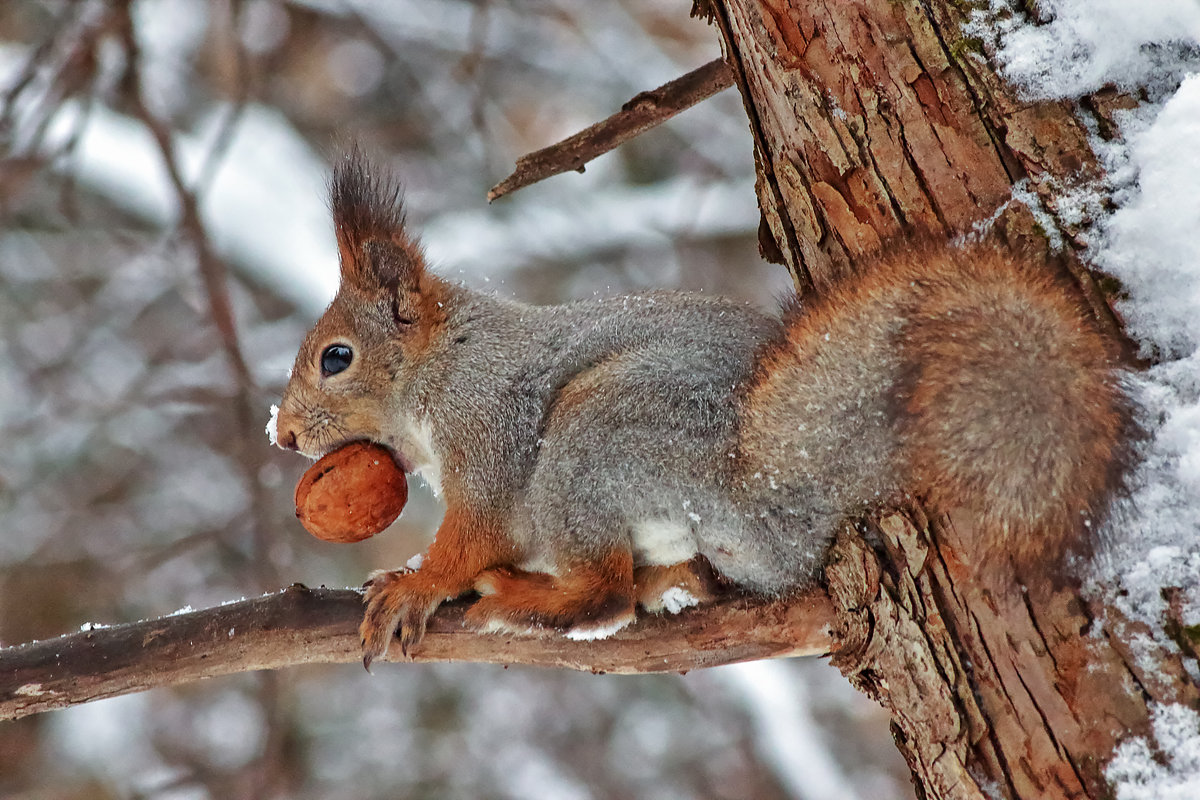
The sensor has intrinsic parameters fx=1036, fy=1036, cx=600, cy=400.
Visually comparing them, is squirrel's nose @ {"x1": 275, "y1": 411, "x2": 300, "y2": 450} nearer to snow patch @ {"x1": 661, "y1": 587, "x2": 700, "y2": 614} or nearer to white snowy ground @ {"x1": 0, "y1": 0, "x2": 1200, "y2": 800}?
snow patch @ {"x1": 661, "y1": 587, "x2": 700, "y2": 614}

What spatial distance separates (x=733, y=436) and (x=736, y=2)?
68 centimetres

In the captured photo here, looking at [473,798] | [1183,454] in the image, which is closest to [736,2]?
[1183,454]

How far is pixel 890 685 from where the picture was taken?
1.36 metres

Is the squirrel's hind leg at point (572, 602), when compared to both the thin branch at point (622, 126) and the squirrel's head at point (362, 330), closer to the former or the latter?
the squirrel's head at point (362, 330)

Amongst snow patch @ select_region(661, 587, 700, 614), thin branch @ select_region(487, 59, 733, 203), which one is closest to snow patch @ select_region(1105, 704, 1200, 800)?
snow patch @ select_region(661, 587, 700, 614)

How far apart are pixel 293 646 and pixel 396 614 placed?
6.6 inches

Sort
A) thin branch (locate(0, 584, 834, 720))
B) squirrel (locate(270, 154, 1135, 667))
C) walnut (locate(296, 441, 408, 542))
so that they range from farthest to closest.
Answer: walnut (locate(296, 441, 408, 542))
thin branch (locate(0, 584, 834, 720))
squirrel (locate(270, 154, 1135, 667))

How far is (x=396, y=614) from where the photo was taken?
1.68 m

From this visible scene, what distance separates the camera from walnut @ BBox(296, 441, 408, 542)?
1.83 m

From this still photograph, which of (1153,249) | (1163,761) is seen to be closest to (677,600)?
(1163,761)

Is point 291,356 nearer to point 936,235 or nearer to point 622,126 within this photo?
point 622,126

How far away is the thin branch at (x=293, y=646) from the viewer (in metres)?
1.56

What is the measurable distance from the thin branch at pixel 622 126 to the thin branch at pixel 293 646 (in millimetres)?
781

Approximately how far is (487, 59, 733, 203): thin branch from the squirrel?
0.86 feet
